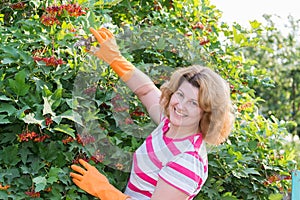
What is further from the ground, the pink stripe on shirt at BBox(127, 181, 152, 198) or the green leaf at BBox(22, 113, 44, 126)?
the green leaf at BBox(22, 113, 44, 126)

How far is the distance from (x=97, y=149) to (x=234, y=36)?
1.25 m

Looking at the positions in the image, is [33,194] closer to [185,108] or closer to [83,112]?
[83,112]

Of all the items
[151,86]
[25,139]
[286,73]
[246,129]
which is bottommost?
[286,73]

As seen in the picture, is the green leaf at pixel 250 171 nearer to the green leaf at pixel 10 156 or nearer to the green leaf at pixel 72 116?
the green leaf at pixel 72 116

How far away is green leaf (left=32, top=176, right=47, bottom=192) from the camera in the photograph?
1912 mm

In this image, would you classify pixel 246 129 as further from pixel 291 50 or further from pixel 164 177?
pixel 291 50

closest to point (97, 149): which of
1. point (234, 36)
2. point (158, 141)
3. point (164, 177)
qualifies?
point (158, 141)

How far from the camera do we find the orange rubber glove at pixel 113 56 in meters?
2.19

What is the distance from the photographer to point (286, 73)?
10789mm

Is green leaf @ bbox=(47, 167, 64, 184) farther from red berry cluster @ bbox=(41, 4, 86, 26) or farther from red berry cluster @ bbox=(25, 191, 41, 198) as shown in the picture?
red berry cluster @ bbox=(41, 4, 86, 26)

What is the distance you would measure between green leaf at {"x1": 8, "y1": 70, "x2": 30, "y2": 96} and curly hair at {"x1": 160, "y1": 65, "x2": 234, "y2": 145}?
52cm

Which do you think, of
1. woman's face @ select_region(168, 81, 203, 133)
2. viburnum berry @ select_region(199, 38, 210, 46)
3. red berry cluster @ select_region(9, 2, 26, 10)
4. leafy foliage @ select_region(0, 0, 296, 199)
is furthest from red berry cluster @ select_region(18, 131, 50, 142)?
viburnum berry @ select_region(199, 38, 210, 46)

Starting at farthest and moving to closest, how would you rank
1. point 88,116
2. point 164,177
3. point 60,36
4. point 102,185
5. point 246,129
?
point 246,129, point 60,36, point 88,116, point 102,185, point 164,177

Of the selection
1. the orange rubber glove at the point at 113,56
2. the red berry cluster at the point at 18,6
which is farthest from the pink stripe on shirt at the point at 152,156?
the red berry cluster at the point at 18,6
